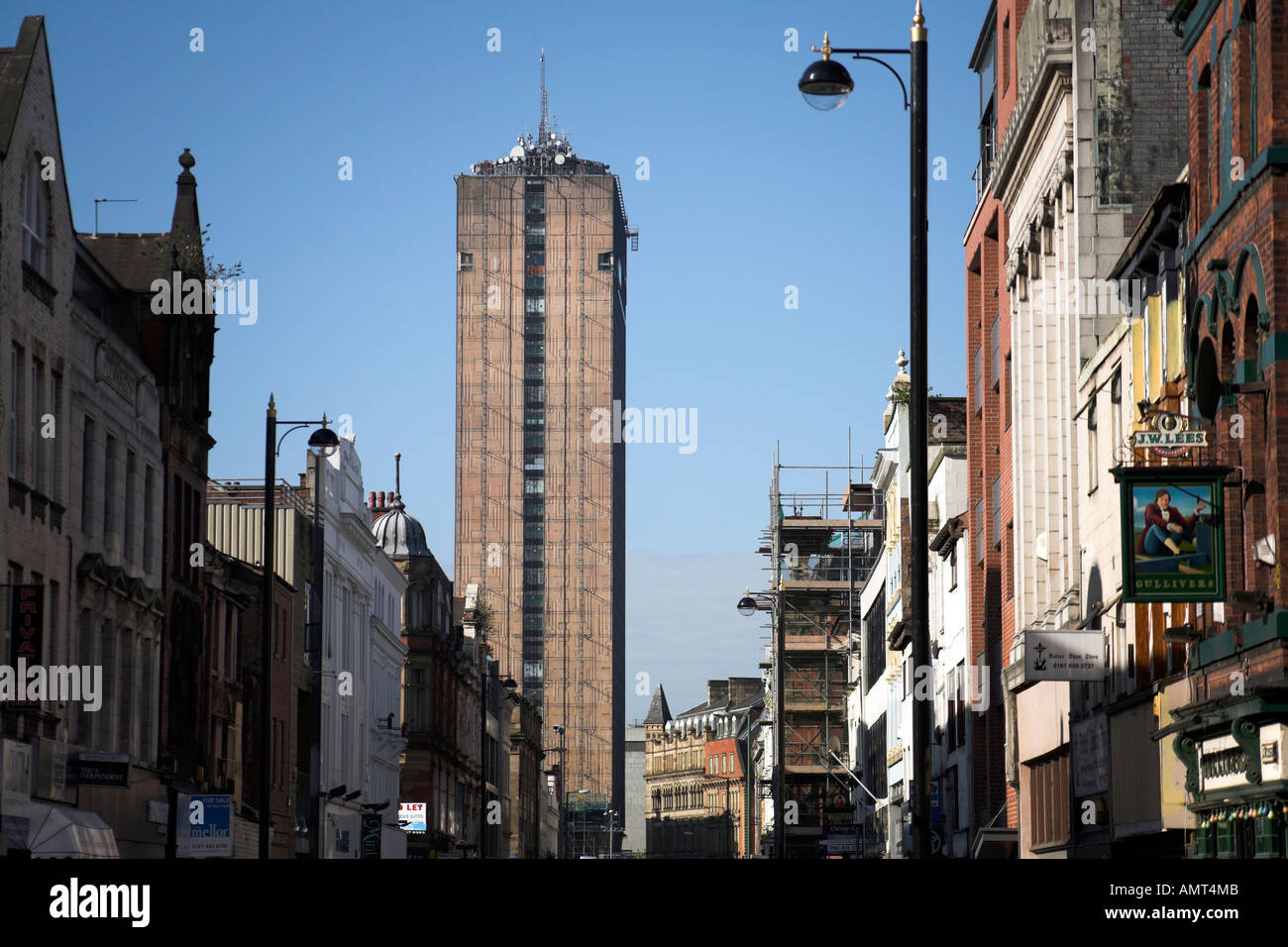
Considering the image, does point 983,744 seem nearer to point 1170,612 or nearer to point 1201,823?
point 1170,612

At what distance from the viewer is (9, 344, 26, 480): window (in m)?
32.2

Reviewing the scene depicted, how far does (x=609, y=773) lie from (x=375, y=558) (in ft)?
385

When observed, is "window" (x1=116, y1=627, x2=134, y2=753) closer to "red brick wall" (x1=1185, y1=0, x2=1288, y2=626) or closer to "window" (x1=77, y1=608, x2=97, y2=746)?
"window" (x1=77, y1=608, x2=97, y2=746)

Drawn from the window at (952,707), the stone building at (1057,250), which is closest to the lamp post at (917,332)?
the stone building at (1057,250)

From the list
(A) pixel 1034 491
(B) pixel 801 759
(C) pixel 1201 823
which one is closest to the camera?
(C) pixel 1201 823

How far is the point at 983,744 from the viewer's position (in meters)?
46.1

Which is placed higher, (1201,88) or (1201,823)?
(1201,88)

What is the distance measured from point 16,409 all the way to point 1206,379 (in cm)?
1941

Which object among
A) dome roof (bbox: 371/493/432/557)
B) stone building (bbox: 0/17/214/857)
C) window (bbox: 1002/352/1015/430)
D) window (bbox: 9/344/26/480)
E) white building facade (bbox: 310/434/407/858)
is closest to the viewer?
window (bbox: 9/344/26/480)

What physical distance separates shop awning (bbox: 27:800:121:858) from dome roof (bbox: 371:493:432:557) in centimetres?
6137

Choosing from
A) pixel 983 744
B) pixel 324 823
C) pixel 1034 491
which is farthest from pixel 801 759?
pixel 1034 491
